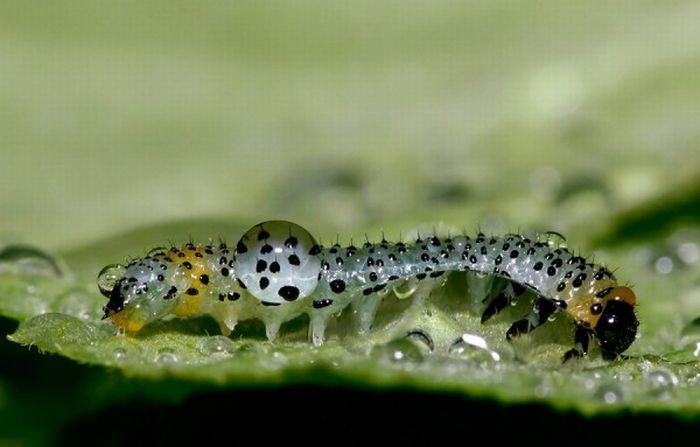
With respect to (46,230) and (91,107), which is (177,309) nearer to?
(46,230)

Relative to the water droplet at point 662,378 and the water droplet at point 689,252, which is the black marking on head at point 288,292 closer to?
the water droplet at point 662,378

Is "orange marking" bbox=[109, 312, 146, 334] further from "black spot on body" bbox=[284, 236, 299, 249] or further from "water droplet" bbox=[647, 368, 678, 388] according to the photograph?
"water droplet" bbox=[647, 368, 678, 388]

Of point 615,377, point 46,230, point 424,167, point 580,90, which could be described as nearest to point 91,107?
point 46,230

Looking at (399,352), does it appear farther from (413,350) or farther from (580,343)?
(580,343)

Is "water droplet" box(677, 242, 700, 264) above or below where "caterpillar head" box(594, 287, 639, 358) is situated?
above

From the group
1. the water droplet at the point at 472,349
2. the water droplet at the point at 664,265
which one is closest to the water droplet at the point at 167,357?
the water droplet at the point at 472,349

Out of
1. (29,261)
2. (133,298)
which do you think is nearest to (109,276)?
(133,298)

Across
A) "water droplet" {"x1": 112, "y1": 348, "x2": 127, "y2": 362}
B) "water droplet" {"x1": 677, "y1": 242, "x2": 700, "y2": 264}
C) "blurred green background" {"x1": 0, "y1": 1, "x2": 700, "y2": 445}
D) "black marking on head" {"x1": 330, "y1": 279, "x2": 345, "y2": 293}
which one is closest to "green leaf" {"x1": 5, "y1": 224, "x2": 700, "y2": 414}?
"water droplet" {"x1": 112, "y1": 348, "x2": 127, "y2": 362}
